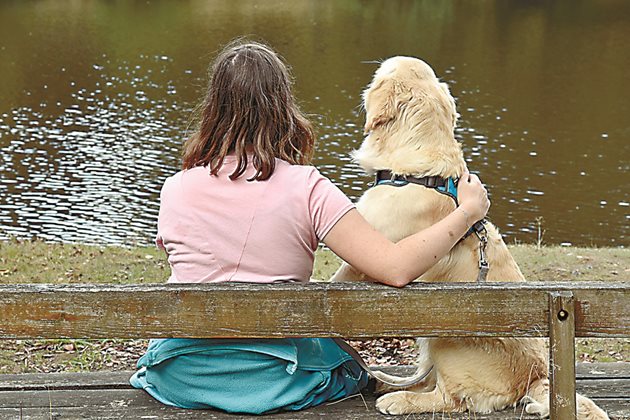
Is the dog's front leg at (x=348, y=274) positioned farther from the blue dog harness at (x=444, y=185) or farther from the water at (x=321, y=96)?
the water at (x=321, y=96)

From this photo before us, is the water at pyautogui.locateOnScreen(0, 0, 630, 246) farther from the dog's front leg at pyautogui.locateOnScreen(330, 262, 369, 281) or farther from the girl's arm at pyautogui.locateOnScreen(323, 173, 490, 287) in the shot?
the girl's arm at pyautogui.locateOnScreen(323, 173, 490, 287)

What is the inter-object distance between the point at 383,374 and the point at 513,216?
11.9m

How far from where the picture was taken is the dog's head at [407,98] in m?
3.96

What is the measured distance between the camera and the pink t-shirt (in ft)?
10.3

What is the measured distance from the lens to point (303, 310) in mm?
2922

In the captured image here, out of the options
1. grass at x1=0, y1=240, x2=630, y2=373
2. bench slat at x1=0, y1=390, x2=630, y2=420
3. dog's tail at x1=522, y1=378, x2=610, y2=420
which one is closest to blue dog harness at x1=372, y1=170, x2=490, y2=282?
dog's tail at x1=522, y1=378, x2=610, y2=420

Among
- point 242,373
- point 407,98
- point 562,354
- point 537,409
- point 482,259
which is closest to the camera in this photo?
point 562,354

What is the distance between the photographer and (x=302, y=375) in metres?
3.31

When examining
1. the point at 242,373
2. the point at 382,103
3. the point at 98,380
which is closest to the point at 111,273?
the point at 98,380

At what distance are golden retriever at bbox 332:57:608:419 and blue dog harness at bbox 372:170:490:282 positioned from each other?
0.08 ft

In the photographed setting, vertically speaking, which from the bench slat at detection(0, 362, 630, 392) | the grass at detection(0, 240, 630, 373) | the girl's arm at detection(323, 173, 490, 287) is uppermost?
the girl's arm at detection(323, 173, 490, 287)

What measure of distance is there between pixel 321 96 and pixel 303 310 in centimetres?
2209

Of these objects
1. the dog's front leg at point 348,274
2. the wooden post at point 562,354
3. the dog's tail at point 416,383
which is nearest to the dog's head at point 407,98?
the dog's front leg at point 348,274

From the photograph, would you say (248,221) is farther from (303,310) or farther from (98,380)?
(98,380)
